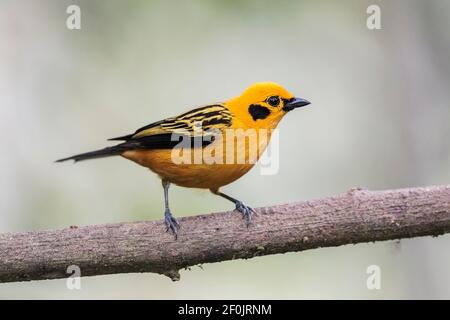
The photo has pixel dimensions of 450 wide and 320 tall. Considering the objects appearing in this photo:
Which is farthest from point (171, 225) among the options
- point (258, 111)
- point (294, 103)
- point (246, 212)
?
point (294, 103)

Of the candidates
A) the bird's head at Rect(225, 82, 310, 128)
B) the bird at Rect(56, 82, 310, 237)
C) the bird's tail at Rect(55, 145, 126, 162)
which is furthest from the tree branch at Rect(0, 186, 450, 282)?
the bird's head at Rect(225, 82, 310, 128)

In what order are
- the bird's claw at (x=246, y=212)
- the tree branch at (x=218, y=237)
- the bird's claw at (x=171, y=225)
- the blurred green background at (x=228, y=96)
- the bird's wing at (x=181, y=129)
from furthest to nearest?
the blurred green background at (x=228, y=96) < the bird's wing at (x=181, y=129) < the bird's claw at (x=246, y=212) < the bird's claw at (x=171, y=225) < the tree branch at (x=218, y=237)

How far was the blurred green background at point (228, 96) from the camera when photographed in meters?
9.27

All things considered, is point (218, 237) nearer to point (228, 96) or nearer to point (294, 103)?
point (294, 103)

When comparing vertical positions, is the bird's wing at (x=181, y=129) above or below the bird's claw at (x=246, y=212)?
above

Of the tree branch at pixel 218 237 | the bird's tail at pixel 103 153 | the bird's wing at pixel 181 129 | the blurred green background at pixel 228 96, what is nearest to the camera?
the tree branch at pixel 218 237

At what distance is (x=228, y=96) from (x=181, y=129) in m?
3.94

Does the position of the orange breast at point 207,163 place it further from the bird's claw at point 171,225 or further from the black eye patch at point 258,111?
the bird's claw at point 171,225

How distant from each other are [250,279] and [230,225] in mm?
4043

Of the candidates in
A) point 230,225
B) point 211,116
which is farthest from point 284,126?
point 230,225

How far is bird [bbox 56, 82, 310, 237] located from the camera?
6.28 m

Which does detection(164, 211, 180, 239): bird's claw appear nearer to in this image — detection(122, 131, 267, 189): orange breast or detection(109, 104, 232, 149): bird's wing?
detection(122, 131, 267, 189): orange breast

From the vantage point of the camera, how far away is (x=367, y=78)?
10.7 meters

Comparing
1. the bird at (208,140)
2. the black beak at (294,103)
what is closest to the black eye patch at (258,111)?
the bird at (208,140)
